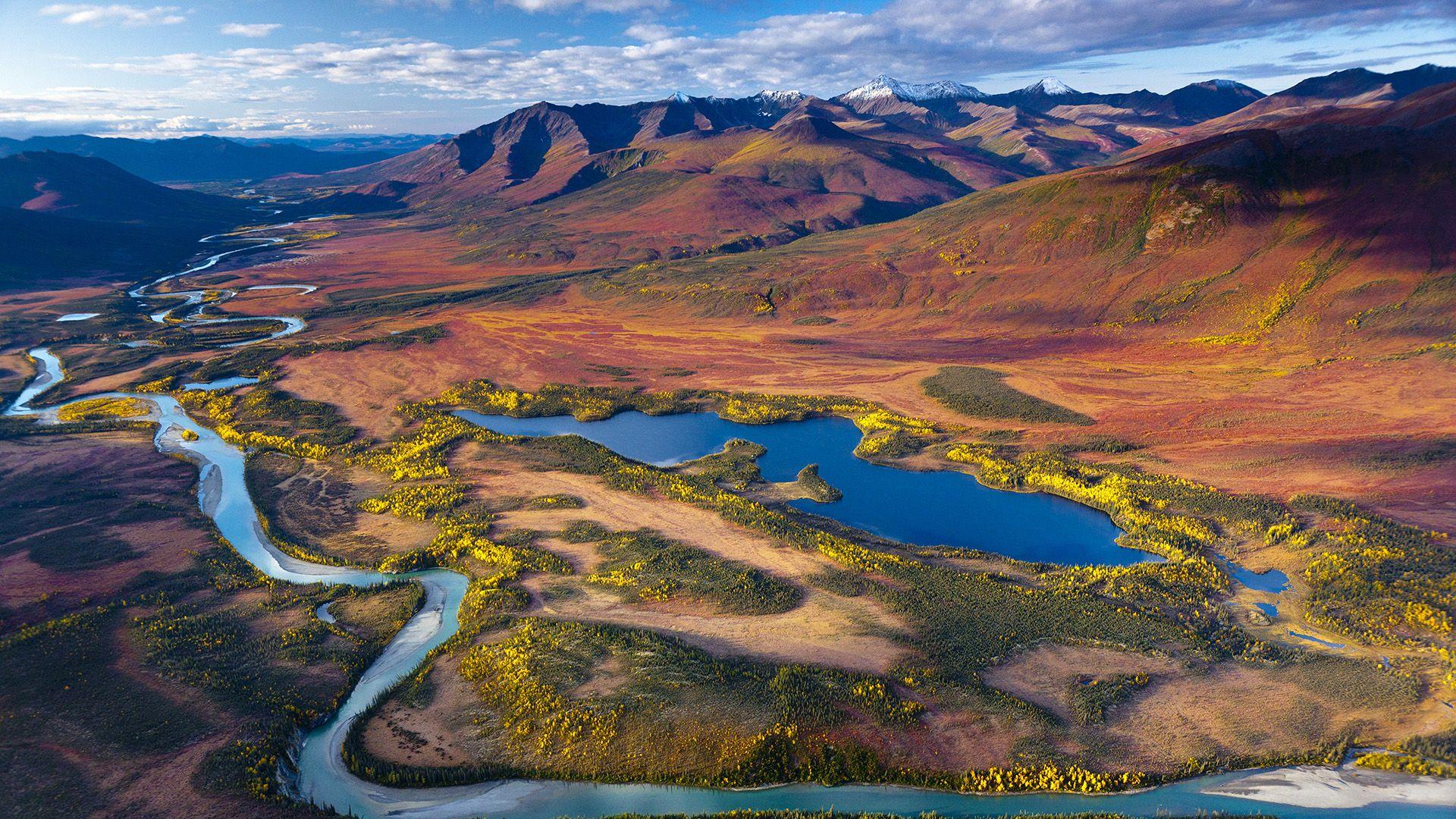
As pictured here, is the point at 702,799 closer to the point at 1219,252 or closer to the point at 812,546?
the point at 812,546

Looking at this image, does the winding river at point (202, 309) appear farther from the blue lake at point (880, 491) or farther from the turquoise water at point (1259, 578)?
the turquoise water at point (1259, 578)

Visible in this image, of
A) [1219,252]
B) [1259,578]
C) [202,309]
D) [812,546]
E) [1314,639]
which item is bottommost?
[1314,639]

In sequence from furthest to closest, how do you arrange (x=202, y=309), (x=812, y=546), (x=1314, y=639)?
1. (x=202, y=309)
2. (x=812, y=546)
3. (x=1314, y=639)

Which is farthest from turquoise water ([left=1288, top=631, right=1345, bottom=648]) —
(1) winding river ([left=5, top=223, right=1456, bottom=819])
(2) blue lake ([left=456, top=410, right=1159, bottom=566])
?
(2) blue lake ([left=456, top=410, right=1159, bottom=566])

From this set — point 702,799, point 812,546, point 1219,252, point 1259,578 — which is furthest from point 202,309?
point 1219,252

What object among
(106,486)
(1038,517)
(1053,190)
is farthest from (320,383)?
(1053,190)

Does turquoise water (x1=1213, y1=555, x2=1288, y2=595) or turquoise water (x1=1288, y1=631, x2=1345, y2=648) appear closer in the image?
turquoise water (x1=1288, y1=631, x2=1345, y2=648)

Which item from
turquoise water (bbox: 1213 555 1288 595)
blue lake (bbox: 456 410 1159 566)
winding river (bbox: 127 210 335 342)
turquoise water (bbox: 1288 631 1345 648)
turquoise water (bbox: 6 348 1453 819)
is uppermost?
winding river (bbox: 127 210 335 342)

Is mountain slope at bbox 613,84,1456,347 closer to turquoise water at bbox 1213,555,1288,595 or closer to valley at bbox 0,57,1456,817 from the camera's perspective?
valley at bbox 0,57,1456,817

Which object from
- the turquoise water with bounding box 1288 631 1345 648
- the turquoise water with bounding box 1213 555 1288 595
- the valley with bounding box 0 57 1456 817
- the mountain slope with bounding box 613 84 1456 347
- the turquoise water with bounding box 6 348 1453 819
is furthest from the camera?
the mountain slope with bounding box 613 84 1456 347

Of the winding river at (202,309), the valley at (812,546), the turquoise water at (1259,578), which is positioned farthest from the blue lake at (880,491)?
the winding river at (202,309)

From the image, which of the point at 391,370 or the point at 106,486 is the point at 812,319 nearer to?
the point at 391,370
